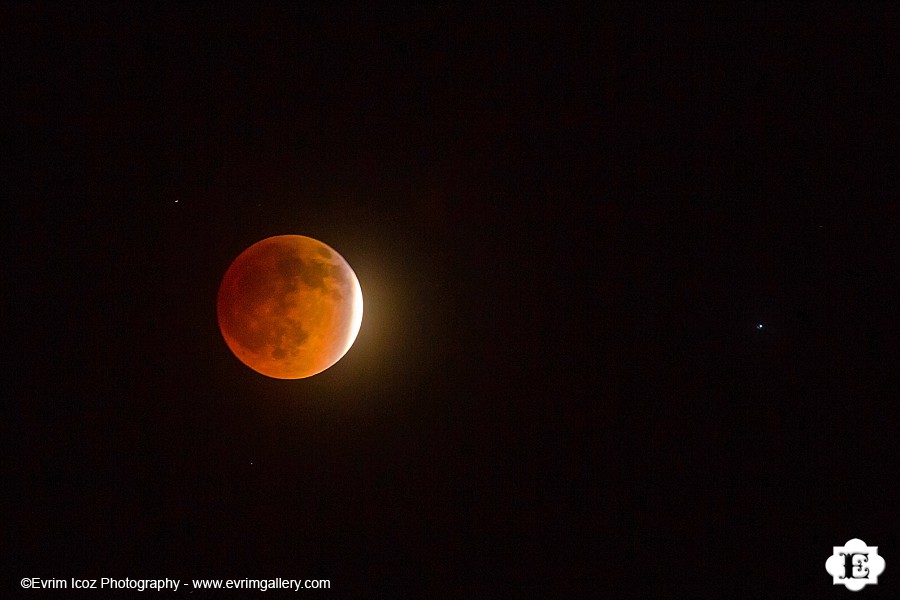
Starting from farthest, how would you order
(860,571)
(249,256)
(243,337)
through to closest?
(860,571) < (249,256) < (243,337)

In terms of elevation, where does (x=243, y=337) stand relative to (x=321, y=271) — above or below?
below

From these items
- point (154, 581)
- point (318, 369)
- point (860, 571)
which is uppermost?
point (318, 369)

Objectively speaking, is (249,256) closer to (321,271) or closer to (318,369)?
(321,271)

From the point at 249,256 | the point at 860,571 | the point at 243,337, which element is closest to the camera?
the point at 243,337

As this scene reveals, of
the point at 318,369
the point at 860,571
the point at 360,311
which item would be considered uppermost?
the point at 360,311

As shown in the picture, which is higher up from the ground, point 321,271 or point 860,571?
point 321,271

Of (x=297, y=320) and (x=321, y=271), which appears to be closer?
(x=297, y=320)

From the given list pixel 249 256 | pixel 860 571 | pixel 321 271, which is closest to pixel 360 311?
pixel 321 271

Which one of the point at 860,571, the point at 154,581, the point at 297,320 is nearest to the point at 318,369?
the point at 297,320

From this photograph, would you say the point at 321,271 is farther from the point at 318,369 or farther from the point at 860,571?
the point at 860,571
